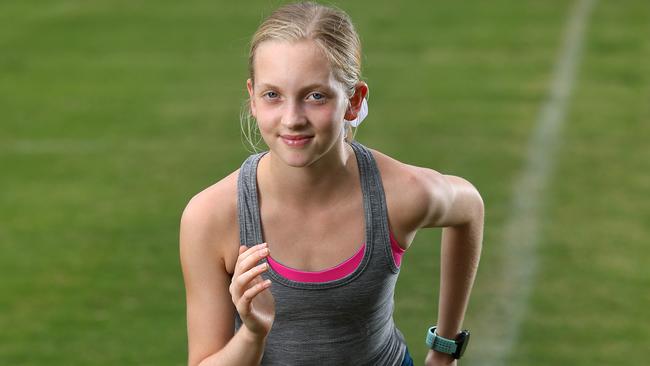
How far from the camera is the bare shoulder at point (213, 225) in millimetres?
3420

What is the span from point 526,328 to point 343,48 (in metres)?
3.41

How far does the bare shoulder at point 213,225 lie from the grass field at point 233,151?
2.84m

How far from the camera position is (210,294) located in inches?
137

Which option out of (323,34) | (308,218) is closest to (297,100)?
(323,34)

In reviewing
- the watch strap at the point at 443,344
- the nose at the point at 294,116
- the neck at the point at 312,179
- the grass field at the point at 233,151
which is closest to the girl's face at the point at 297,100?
the nose at the point at 294,116

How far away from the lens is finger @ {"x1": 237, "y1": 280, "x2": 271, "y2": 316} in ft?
10.2

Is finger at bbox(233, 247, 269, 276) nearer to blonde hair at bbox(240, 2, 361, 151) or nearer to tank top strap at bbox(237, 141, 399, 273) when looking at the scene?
tank top strap at bbox(237, 141, 399, 273)

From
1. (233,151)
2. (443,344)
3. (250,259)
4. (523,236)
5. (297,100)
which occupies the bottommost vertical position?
(443,344)

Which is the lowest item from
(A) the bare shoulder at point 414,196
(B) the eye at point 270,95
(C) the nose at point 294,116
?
(A) the bare shoulder at point 414,196

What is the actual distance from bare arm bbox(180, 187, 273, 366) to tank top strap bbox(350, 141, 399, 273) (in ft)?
1.05

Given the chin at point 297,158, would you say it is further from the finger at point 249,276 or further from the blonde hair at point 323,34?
the finger at point 249,276

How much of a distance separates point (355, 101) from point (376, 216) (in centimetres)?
29

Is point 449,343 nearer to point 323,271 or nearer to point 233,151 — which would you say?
point 323,271

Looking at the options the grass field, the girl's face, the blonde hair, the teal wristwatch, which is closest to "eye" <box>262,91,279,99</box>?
the girl's face
